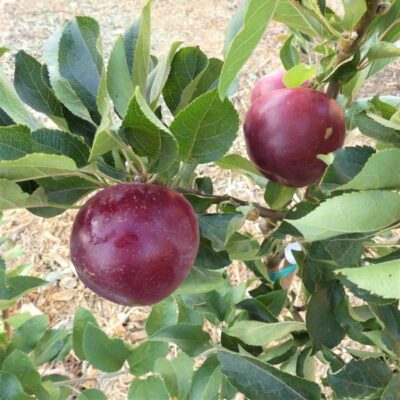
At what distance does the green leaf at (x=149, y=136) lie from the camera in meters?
0.46

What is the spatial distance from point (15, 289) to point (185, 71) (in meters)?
0.40

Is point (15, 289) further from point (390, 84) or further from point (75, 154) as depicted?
point (390, 84)

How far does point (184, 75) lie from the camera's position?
1.86 feet

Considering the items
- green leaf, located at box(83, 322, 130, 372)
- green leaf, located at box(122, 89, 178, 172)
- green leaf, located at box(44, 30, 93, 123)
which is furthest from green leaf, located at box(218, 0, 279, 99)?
green leaf, located at box(83, 322, 130, 372)

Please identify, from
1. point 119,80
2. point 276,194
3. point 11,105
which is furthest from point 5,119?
point 276,194

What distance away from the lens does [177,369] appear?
0.85m

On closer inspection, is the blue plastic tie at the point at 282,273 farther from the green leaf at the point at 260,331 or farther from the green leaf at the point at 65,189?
the green leaf at the point at 65,189

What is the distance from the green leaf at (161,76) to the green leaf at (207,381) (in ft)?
1.22

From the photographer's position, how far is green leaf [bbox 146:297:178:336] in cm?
90

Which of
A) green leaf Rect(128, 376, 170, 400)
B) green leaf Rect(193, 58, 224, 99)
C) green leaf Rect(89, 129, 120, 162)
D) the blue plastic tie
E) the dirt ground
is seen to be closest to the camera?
green leaf Rect(89, 129, 120, 162)

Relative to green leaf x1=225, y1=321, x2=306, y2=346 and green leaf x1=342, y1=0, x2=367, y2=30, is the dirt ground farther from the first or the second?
green leaf x1=342, y1=0, x2=367, y2=30

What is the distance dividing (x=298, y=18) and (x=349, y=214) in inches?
10.9

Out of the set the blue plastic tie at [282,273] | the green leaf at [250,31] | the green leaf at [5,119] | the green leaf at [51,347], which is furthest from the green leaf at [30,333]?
the green leaf at [250,31]

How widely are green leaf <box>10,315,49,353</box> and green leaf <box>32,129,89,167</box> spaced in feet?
1.73
